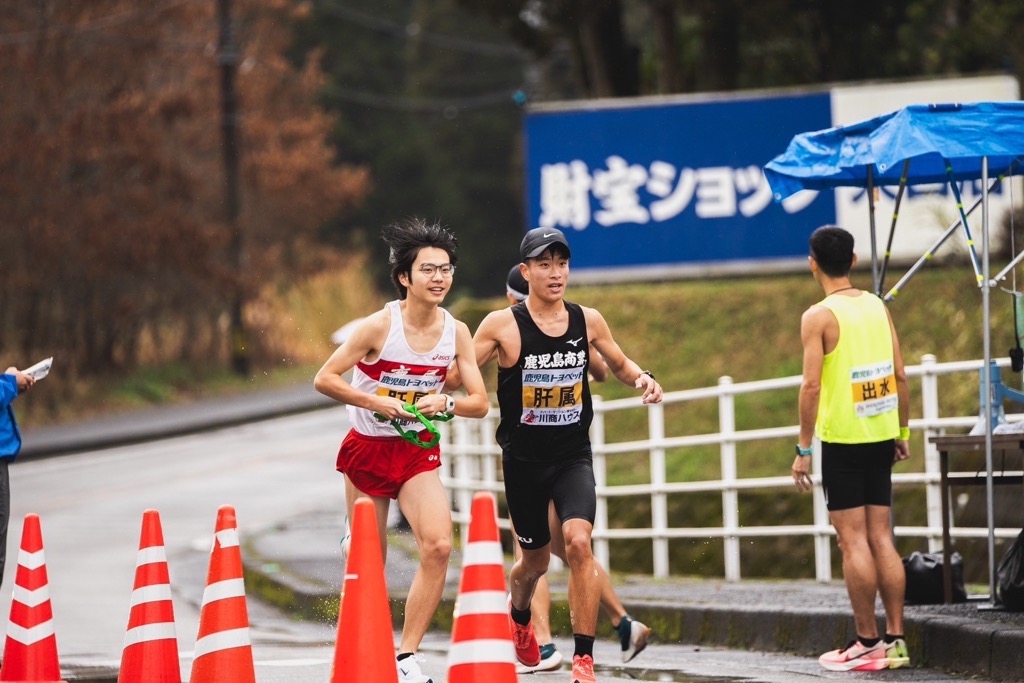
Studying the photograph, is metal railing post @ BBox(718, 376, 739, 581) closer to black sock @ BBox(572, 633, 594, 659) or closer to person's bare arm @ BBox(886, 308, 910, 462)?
person's bare arm @ BBox(886, 308, 910, 462)

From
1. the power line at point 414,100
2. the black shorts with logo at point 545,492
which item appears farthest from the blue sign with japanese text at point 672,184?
the power line at point 414,100

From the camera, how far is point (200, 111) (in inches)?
1506

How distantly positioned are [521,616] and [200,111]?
31.2m

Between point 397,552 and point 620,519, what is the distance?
2.84 meters

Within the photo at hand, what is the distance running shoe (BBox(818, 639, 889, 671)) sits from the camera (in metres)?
8.52

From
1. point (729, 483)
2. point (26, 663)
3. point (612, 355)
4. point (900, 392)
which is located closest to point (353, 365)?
point (612, 355)

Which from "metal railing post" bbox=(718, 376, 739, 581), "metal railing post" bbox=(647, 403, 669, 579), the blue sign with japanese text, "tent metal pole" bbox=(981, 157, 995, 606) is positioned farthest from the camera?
the blue sign with japanese text

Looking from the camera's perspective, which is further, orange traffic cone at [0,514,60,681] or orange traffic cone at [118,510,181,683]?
orange traffic cone at [0,514,60,681]

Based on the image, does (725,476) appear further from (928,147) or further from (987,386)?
(928,147)

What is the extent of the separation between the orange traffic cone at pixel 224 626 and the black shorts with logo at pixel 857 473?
301 cm

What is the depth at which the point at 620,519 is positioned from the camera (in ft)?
56.9

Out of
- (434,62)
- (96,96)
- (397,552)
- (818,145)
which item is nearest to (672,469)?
(397,552)

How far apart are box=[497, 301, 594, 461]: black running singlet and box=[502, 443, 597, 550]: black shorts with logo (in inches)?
2.1

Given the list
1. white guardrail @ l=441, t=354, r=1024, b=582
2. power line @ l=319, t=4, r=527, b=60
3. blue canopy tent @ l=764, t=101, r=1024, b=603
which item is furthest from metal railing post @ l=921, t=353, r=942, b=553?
power line @ l=319, t=4, r=527, b=60
